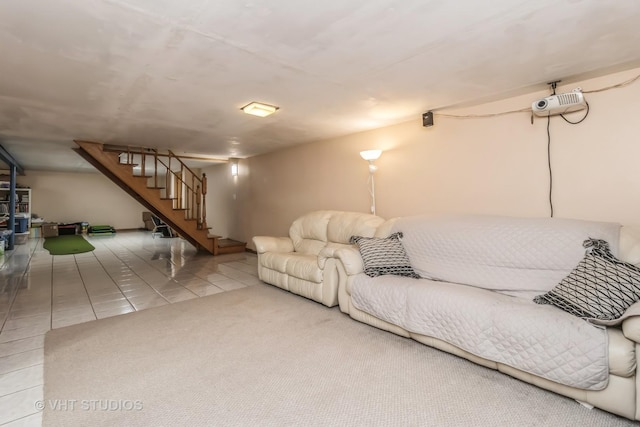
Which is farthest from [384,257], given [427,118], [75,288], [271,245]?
[75,288]

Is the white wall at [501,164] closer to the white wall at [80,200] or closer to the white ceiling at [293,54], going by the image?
the white ceiling at [293,54]

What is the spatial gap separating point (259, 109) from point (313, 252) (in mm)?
1999

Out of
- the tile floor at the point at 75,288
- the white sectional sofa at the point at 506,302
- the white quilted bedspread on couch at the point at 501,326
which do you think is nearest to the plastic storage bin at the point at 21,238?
the tile floor at the point at 75,288

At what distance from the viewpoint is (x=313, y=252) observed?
410 cm

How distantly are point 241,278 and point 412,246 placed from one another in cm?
260

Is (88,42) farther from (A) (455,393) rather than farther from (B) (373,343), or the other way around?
(A) (455,393)

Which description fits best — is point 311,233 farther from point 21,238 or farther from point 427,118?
point 21,238

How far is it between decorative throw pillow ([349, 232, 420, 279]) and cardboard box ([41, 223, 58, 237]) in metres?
10.9

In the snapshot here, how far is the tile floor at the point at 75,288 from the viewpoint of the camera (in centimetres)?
195

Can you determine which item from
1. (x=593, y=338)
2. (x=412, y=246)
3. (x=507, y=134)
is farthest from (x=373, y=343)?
(x=507, y=134)

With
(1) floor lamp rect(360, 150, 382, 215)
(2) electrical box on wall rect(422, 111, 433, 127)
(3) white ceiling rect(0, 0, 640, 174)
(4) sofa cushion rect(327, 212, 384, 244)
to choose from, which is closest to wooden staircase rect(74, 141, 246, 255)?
(3) white ceiling rect(0, 0, 640, 174)

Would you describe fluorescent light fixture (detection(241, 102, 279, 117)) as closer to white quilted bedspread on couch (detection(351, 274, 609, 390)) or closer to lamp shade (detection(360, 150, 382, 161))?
lamp shade (detection(360, 150, 382, 161))

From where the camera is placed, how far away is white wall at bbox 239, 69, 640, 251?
2293 mm

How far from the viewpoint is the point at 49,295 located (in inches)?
143
